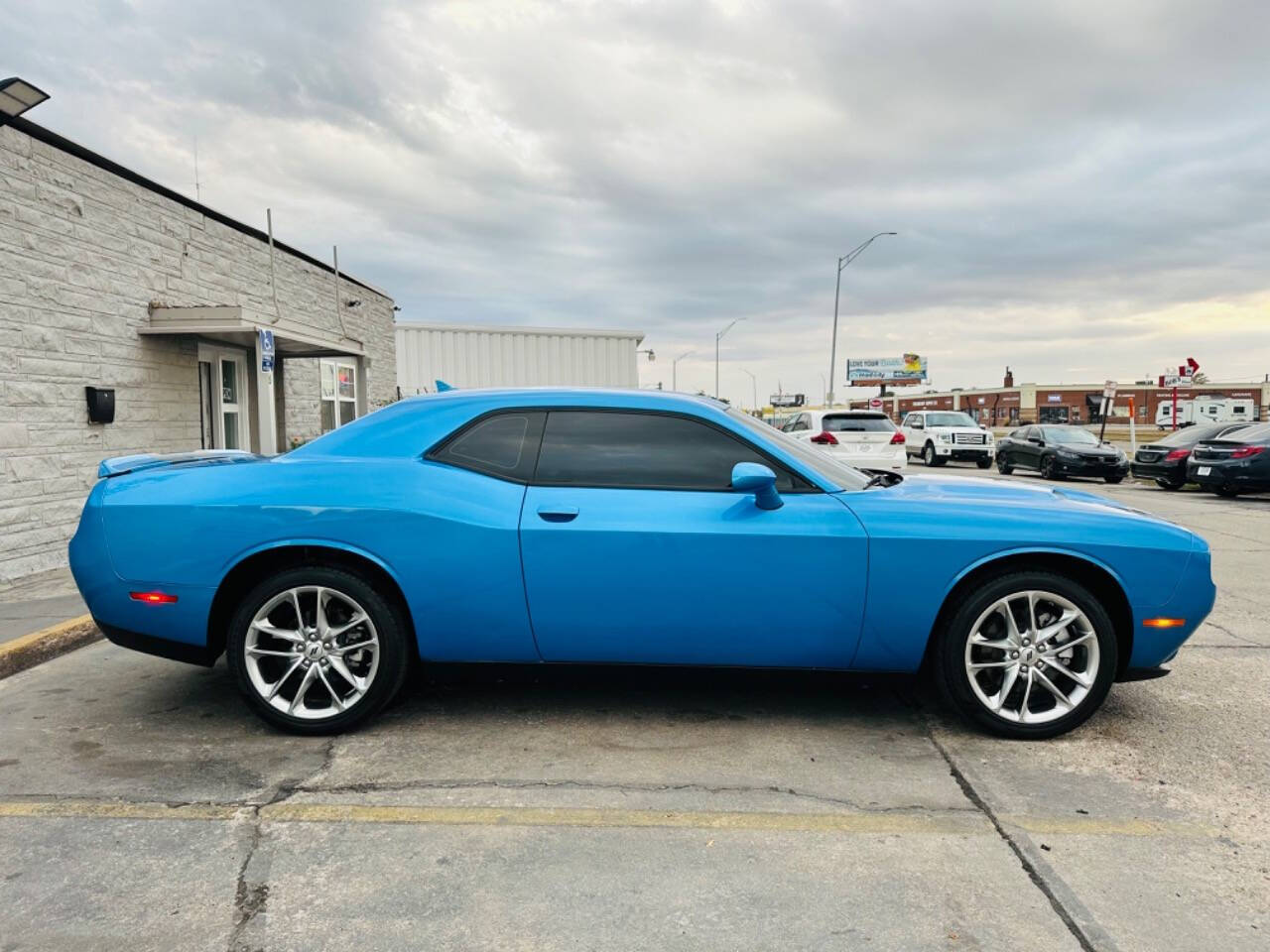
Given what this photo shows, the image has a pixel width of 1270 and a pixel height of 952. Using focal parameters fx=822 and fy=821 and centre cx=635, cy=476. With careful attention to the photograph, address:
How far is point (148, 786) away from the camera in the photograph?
124 inches

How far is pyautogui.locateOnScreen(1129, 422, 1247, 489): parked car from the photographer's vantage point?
1656 cm

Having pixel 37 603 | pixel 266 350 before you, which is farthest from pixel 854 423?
pixel 37 603

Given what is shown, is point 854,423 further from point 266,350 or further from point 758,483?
point 758,483

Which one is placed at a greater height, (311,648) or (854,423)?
(854,423)

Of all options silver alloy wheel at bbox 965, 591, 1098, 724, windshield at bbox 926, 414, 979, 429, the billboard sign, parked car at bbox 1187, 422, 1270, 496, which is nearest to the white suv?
windshield at bbox 926, 414, 979, 429

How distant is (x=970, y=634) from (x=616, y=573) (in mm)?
1529

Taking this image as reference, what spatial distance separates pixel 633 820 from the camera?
114 inches

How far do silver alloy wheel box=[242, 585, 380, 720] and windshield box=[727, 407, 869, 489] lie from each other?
192 centimetres

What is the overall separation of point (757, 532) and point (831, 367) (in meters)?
39.1

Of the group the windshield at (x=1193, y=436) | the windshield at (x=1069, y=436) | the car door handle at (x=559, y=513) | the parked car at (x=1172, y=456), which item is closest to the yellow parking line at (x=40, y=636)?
the car door handle at (x=559, y=513)

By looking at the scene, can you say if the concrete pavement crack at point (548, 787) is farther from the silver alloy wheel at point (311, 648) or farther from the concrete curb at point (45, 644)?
the concrete curb at point (45, 644)

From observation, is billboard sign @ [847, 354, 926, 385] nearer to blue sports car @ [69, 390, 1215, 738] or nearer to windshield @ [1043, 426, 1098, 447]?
windshield @ [1043, 426, 1098, 447]

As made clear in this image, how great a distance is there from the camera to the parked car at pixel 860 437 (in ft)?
51.9

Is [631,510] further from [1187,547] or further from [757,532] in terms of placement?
[1187,547]
